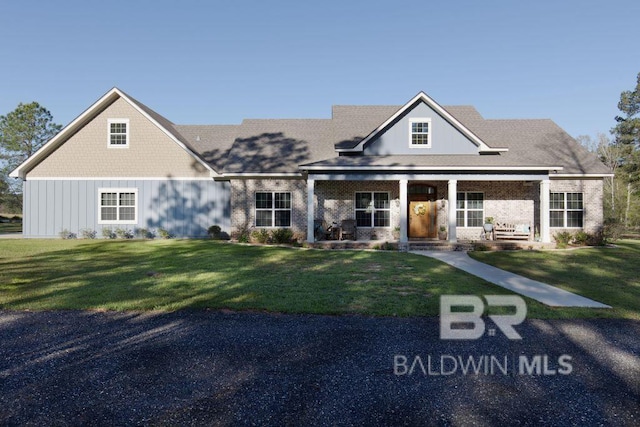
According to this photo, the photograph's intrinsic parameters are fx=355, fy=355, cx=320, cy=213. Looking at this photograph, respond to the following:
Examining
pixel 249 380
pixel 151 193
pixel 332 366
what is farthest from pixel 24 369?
pixel 151 193

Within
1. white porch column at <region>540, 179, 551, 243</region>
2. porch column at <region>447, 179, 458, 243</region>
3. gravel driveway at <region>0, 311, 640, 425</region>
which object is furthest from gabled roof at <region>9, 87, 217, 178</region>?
white porch column at <region>540, 179, 551, 243</region>

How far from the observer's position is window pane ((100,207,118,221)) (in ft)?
63.2

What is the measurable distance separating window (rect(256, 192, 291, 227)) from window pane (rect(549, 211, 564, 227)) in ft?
44.3

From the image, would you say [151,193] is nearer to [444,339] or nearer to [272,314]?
[272,314]

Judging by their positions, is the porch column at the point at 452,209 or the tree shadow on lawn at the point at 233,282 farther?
the porch column at the point at 452,209

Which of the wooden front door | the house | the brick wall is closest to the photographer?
the house

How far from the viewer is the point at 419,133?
59.1 feet

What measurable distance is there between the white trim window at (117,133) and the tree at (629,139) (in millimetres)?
40438

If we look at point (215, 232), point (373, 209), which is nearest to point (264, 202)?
point (215, 232)

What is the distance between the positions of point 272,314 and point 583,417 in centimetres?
440

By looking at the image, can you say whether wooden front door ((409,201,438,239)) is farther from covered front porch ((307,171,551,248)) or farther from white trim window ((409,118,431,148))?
white trim window ((409,118,431,148))

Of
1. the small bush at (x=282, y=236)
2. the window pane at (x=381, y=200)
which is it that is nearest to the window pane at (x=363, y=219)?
the window pane at (x=381, y=200)

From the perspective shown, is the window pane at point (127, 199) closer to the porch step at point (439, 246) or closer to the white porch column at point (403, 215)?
the white porch column at point (403, 215)

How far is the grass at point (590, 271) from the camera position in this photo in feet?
23.5
